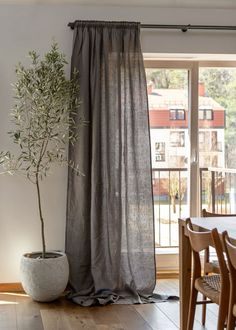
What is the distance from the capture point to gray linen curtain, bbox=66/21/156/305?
4719 mm

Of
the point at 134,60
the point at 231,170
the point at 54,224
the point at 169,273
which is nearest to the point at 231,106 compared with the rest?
the point at 231,170

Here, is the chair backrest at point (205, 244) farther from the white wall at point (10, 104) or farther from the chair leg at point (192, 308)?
the white wall at point (10, 104)

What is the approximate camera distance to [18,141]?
15.0ft

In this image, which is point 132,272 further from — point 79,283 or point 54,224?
point 54,224

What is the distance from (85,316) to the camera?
4.19 metres

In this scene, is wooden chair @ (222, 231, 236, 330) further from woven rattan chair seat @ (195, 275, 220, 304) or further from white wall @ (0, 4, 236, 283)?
white wall @ (0, 4, 236, 283)

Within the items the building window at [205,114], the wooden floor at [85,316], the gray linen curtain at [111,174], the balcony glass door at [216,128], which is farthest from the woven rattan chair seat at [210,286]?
the building window at [205,114]

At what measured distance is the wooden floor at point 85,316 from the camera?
394 centimetres

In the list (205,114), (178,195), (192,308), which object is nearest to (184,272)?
(192,308)

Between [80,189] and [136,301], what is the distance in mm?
1019

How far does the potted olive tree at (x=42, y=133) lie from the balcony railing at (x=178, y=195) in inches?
41.9

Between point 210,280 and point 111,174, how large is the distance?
1.67 metres

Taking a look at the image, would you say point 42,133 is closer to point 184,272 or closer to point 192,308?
point 184,272

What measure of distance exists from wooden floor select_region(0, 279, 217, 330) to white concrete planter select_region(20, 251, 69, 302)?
3.5 inches
